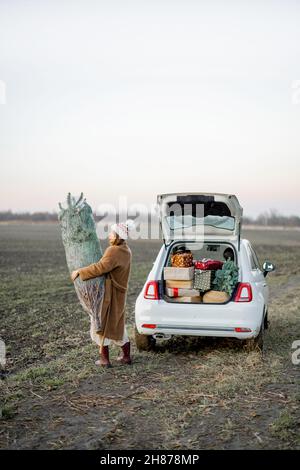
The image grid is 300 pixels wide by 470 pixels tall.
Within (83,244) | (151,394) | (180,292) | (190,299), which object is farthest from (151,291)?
(151,394)

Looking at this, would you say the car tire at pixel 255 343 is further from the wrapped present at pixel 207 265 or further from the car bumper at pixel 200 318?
the wrapped present at pixel 207 265

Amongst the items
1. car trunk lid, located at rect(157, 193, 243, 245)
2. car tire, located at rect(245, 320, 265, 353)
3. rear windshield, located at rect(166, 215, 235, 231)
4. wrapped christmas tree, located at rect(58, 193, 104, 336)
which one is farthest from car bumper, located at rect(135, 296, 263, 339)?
rear windshield, located at rect(166, 215, 235, 231)

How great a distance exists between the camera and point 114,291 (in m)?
6.80

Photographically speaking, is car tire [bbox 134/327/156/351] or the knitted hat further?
car tire [bbox 134/327/156/351]

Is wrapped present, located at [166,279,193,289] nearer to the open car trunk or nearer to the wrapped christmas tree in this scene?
the open car trunk

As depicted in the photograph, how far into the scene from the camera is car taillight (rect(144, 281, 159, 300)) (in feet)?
23.9

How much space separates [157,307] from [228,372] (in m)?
1.27

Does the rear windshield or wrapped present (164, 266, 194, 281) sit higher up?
the rear windshield

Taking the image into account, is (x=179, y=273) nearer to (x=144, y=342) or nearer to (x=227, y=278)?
(x=227, y=278)

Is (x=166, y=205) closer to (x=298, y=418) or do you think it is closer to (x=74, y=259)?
(x=74, y=259)

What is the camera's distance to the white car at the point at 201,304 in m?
7.00

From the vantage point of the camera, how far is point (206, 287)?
25.0 ft
